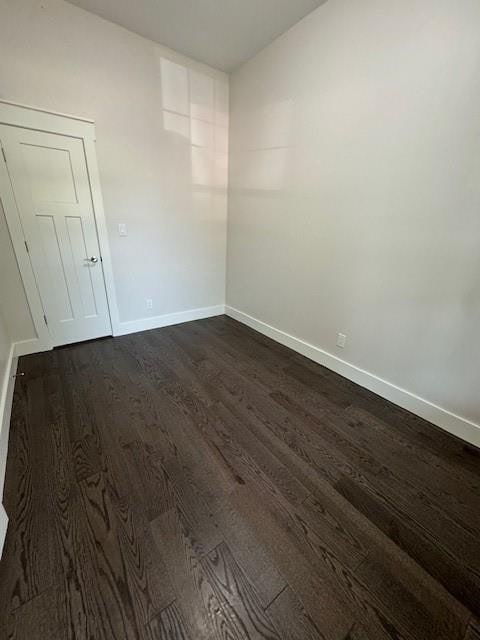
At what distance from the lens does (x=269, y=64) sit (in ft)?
8.30

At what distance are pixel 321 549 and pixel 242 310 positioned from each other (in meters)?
2.75

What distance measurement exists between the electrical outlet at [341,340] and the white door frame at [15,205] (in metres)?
2.50

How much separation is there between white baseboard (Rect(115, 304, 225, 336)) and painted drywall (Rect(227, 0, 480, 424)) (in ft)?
4.37

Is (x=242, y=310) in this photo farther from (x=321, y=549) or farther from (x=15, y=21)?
(x=15, y=21)

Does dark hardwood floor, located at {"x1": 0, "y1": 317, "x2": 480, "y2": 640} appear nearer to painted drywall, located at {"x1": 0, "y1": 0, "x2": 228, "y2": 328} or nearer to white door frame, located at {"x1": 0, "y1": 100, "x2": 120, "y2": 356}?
white door frame, located at {"x1": 0, "y1": 100, "x2": 120, "y2": 356}

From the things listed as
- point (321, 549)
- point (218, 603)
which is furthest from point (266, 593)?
point (321, 549)

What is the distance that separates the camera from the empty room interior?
3.35ft

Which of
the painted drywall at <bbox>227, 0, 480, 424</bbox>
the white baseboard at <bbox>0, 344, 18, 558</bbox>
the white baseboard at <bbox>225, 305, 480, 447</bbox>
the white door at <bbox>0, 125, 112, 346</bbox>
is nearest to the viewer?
the white baseboard at <bbox>0, 344, 18, 558</bbox>

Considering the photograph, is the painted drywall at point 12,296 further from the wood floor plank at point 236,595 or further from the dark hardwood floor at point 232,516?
the wood floor plank at point 236,595

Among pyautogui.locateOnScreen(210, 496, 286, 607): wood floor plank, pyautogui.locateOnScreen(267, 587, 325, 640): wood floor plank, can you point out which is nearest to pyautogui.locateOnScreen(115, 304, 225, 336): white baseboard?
pyautogui.locateOnScreen(210, 496, 286, 607): wood floor plank

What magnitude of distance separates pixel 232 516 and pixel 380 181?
2.38 meters

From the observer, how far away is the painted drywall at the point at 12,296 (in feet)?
7.37

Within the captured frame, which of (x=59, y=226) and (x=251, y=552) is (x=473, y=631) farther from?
(x=59, y=226)

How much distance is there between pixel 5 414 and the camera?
1657mm
